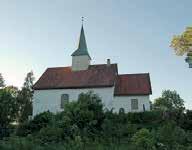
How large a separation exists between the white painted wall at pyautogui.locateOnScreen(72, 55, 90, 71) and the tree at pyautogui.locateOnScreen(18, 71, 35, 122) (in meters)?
15.0

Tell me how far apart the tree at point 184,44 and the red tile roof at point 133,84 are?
7.55 m

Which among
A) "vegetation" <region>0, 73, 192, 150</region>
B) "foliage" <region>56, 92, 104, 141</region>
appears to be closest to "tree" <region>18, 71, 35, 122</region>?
"vegetation" <region>0, 73, 192, 150</region>

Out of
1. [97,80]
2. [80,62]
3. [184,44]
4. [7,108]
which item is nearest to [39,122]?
[97,80]

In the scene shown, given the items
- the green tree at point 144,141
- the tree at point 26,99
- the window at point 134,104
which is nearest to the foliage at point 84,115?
the green tree at point 144,141

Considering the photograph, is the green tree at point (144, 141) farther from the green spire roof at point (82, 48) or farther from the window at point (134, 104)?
the green spire roof at point (82, 48)

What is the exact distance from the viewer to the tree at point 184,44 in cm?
2770

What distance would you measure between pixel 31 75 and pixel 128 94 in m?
28.1

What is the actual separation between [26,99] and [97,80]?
21.1m

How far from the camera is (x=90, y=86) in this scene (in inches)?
1373

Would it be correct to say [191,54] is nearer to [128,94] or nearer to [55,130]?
[128,94]

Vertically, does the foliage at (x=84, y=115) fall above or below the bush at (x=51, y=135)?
above

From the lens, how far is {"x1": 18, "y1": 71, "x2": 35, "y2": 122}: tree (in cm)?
4947

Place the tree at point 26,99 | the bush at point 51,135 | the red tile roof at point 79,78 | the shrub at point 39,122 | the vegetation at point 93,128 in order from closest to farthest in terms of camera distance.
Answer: the vegetation at point 93,128 < the bush at point 51,135 < the shrub at point 39,122 < the red tile roof at point 79,78 < the tree at point 26,99

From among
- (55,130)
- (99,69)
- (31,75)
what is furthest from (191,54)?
(31,75)
